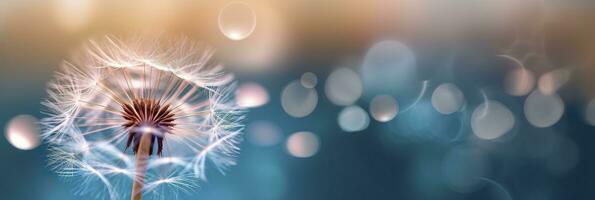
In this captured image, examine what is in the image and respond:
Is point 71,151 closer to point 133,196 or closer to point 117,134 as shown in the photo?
point 117,134

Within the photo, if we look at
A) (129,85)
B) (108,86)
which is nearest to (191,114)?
(129,85)

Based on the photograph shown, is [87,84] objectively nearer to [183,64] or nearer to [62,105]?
[62,105]

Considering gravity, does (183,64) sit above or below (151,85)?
above

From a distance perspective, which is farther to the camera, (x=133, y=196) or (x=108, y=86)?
(x=108, y=86)

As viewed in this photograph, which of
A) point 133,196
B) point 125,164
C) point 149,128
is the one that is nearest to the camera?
point 133,196

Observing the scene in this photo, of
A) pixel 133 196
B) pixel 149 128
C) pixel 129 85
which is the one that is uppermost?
pixel 129 85

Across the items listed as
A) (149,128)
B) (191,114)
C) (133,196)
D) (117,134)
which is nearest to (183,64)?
(191,114)

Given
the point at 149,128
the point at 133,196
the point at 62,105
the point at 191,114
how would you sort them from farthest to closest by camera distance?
the point at 62,105 → the point at 191,114 → the point at 149,128 → the point at 133,196
